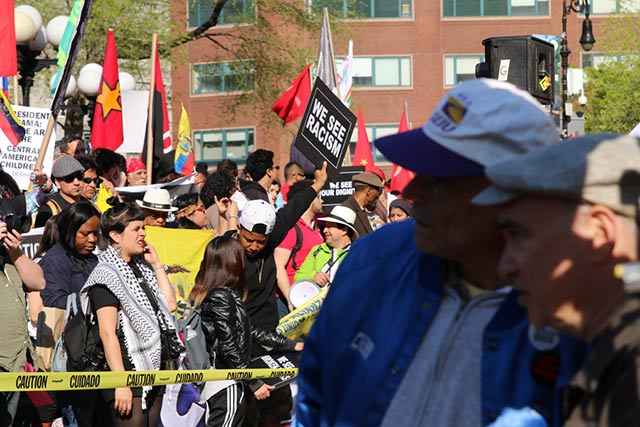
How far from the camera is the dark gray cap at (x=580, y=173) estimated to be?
87.8 inches

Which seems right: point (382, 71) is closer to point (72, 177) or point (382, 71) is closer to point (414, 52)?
point (414, 52)

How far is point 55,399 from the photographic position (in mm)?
7785

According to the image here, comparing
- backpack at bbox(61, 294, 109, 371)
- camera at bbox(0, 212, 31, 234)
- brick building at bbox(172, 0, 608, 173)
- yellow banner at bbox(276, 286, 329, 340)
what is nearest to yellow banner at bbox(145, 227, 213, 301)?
yellow banner at bbox(276, 286, 329, 340)

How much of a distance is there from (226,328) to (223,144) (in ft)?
166

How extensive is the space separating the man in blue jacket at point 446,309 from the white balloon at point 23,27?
12.6m

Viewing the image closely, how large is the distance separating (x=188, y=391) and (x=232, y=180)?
157 inches

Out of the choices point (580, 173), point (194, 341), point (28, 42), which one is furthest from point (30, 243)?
point (580, 173)

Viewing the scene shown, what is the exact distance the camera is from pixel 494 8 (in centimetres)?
5866

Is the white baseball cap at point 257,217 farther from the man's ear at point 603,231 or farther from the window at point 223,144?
the window at point 223,144

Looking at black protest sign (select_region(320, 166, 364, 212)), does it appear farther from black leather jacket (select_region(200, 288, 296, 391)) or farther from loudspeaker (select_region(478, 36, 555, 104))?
black leather jacket (select_region(200, 288, 296, 391))

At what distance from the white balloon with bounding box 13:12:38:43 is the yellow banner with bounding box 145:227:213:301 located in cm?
562

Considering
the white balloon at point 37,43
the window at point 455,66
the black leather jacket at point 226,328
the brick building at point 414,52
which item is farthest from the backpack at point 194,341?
the window at point 455,66

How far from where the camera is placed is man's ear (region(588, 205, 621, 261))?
2205mm

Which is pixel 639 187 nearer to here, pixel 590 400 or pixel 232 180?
pixel 590 400
